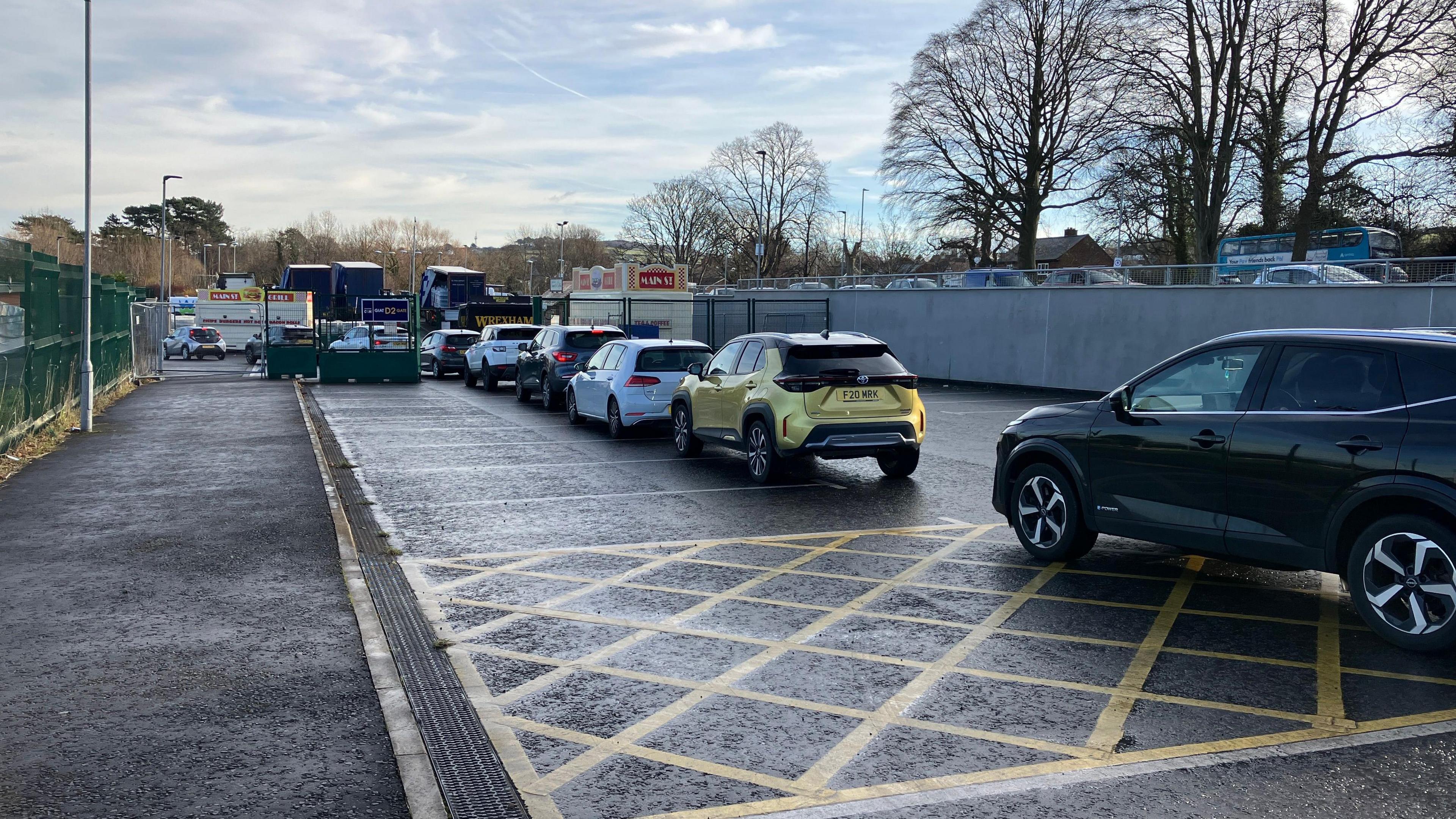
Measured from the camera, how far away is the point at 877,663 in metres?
5.82

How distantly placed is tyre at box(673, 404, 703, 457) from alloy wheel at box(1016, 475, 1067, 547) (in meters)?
6.19

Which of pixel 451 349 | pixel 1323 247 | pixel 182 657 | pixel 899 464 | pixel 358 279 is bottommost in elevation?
pixel 182 657

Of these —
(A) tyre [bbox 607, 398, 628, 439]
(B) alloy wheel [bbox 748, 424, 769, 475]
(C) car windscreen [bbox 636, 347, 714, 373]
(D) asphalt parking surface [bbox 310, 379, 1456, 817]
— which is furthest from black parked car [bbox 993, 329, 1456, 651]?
(A) tyre [bbox 607, 398, 628, 439]

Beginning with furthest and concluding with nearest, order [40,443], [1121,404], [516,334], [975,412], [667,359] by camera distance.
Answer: [516,334], [975,412], [667,359], [40,443], [1121,404]

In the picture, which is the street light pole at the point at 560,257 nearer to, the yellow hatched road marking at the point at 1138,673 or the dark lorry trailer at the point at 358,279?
the dark lorry trailer at the point at 358,279

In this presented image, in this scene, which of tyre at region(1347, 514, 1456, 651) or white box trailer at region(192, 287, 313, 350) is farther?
white box trailer at region(192, 287, 313, 350)

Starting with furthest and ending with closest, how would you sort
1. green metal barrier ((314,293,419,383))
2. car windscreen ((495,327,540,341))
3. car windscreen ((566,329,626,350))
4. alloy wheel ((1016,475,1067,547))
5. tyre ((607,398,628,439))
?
green metal barrier ((314,293,419,383)) → car windscreen ((495,327,540,341)) → car windscreen ((566,329,626,350)) → tyre ((607,398,628,439)) → alloy wheel ((1016,475,1067,547))

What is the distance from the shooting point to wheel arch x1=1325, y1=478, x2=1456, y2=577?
5.59m

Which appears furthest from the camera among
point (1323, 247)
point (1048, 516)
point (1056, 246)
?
point (1056, 246)

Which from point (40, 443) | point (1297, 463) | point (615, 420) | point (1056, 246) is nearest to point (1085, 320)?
point (615, 420)

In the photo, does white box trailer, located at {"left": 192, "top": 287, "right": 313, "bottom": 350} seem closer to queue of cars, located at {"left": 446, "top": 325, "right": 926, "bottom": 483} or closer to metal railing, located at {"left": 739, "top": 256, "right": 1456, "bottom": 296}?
metal railing, located at {"left": 739, "top": 256, "right": 1456, "bottom": 296}

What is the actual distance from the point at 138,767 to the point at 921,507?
756 cm

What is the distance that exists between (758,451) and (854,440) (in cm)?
114

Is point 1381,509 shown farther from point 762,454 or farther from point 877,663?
point 762,454
